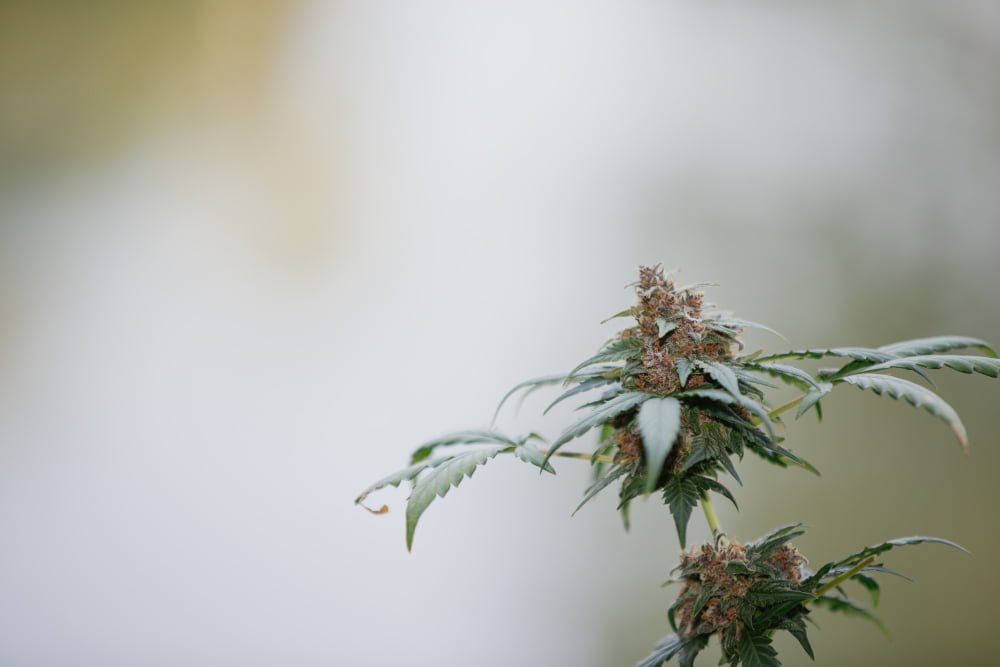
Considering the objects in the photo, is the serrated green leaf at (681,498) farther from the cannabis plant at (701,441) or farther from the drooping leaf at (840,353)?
the drooping leaf at (840,353)

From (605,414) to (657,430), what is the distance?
0.06 metres

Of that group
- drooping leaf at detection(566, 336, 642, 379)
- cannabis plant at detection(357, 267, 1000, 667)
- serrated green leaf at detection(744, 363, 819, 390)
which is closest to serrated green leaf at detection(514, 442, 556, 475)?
cannabis plant at detection(357, 267, 1000, 667)

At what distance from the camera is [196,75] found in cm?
180

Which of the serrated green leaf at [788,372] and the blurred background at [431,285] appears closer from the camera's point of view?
the serrated green leaf at [788,372]

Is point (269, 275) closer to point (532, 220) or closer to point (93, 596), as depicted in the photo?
point (532, 220)

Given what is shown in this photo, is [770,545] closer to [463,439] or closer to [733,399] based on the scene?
[733,399]

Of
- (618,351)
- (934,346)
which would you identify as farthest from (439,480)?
(934,346)

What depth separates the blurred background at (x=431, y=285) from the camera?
1.69m

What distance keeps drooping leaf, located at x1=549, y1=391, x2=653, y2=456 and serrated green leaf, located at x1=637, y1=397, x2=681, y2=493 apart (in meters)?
0.02

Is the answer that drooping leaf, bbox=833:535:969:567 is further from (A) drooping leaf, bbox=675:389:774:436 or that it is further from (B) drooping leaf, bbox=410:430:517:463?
(B) drooping leaf, bbox=410:430:517:463

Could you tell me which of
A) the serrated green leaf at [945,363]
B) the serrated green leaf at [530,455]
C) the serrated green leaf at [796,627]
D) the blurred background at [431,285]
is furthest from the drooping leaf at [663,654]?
the blurred background at [431,285]

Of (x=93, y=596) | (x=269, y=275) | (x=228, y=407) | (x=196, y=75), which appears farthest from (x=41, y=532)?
(x=196, y=75)

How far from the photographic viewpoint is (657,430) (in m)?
0.49

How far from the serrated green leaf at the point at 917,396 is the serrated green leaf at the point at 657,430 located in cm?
19
